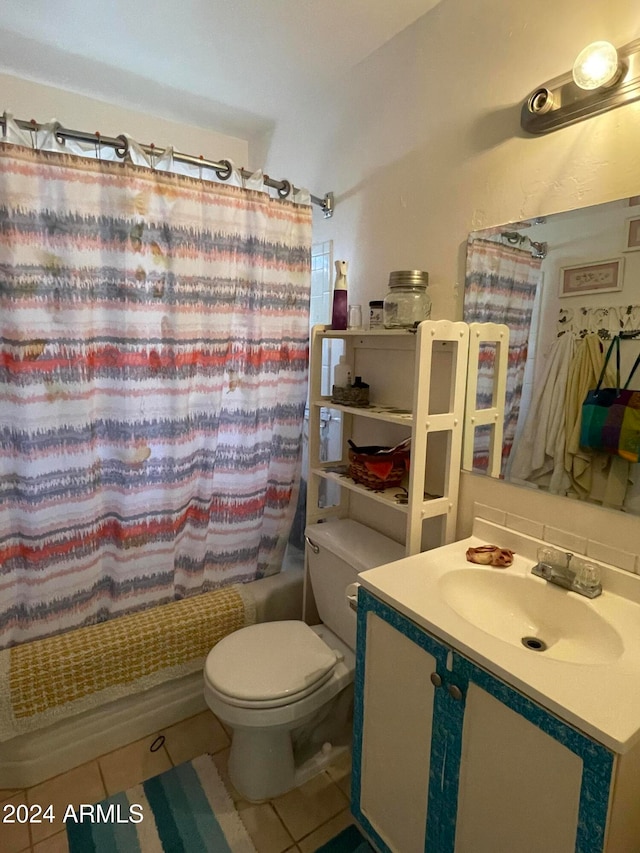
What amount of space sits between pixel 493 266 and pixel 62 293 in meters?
1.28

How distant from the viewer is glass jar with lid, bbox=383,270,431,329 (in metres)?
1.49

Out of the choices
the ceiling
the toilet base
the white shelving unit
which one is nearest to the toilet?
the toilet base

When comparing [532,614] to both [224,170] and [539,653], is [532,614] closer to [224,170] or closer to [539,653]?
[539,653]

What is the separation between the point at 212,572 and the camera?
1944mm

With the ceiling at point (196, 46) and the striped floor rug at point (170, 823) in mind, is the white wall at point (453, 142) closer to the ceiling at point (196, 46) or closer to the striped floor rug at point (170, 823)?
the ceiling at point (196, 46)

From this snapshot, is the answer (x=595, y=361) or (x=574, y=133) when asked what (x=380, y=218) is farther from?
(x=595, y=361)

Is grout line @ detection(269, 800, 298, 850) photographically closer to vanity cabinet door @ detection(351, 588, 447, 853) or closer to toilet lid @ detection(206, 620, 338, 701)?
vanity cabinet door @ detection(351, 588, 447, 853)

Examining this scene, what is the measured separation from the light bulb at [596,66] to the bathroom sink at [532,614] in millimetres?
1155

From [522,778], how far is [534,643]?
31 cm

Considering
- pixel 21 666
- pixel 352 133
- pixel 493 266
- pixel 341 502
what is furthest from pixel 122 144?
pixel 21 666

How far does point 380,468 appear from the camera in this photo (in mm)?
1575

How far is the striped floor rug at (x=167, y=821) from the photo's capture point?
53.5 inches

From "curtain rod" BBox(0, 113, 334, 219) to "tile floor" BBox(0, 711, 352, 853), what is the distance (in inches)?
78.0

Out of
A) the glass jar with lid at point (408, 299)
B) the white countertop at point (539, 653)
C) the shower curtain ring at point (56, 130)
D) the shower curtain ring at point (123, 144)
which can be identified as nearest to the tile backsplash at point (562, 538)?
the white countertop at point (539, 653)
